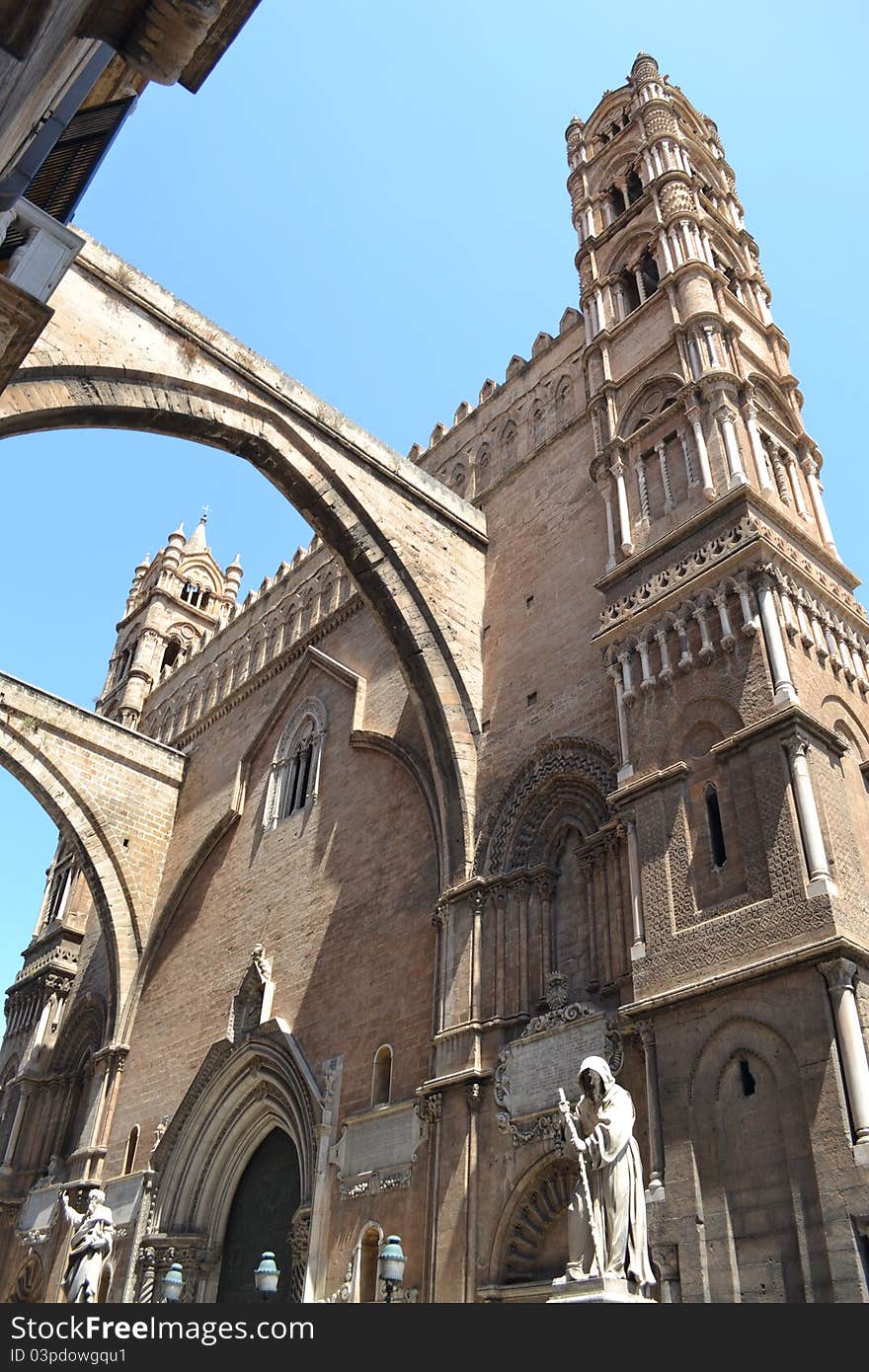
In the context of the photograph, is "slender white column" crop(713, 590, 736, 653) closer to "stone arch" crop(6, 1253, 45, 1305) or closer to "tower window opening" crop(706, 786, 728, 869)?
"tower window opening" crop(706, 786, 728, 869)

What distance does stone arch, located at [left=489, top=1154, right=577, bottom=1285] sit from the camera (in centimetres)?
902

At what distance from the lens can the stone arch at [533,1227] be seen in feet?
29.6

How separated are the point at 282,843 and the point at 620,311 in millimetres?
9149

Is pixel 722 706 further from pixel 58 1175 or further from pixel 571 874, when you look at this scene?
pixel 58 1175

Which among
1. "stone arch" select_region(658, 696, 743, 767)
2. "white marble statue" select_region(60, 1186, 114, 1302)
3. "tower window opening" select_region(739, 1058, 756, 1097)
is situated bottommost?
"white marble statue" select_region(60, 1186, 114, 1302)

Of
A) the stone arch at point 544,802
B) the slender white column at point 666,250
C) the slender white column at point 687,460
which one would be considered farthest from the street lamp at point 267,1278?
the slender white column at point 666,250

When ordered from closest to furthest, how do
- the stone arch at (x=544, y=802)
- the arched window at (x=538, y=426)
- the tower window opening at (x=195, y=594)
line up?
the stone arch at (x=544, y=802)
the arched window at (x=538, y=426)
the tower window opening at (x=195, y=594)

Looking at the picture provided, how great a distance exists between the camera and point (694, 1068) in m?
7.85

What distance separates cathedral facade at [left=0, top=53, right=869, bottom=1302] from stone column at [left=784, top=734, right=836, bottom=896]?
1.3 inches

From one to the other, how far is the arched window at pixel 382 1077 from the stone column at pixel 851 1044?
592 centimetres

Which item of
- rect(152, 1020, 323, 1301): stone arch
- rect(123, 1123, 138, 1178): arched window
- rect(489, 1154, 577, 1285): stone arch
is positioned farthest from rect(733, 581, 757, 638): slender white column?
rect(123, 1123, 138, 1178): arched window

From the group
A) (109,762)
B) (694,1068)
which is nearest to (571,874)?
(694,1068)

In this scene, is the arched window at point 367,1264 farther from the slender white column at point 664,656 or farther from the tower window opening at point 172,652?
the tower window opening at point 172,652

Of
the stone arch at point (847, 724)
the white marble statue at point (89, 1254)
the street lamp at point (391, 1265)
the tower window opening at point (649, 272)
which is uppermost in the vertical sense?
the tower window opening at point (649, 272)
